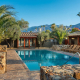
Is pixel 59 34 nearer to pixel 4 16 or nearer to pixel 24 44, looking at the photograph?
pixel 24 44

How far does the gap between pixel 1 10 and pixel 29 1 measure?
29149 millimetres

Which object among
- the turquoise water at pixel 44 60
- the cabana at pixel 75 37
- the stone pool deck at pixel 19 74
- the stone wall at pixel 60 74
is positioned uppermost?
the cabana at pixel 75 37

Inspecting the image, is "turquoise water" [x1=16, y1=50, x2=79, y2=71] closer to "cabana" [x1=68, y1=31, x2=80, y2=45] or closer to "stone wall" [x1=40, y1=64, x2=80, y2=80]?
"stone wall" [x1=40, y1=64, x2=80, y2=80]

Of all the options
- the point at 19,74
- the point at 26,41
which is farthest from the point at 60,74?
the point at 26,41

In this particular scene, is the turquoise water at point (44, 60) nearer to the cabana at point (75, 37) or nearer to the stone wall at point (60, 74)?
the stone wall at point (60, 74)

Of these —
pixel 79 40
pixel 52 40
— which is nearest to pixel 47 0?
pixel 52 40

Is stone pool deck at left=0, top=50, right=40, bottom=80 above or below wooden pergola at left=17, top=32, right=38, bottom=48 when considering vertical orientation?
below

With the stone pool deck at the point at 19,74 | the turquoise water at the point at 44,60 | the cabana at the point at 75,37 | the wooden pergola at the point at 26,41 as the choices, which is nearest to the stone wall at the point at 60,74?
the stone pool deck at the point at 19,74

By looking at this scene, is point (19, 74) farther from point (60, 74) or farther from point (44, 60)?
point (44, 60)

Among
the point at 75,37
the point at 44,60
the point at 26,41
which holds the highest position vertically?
the point at 75,37

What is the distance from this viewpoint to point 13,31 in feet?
60.4

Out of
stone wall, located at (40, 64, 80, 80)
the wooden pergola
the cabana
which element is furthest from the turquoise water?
the wooden pergola

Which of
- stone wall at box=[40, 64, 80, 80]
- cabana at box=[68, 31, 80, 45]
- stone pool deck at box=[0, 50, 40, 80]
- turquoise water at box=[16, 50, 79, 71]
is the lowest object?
turquoise water at box=[16, 50, 79, 71]

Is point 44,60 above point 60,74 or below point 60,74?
below
